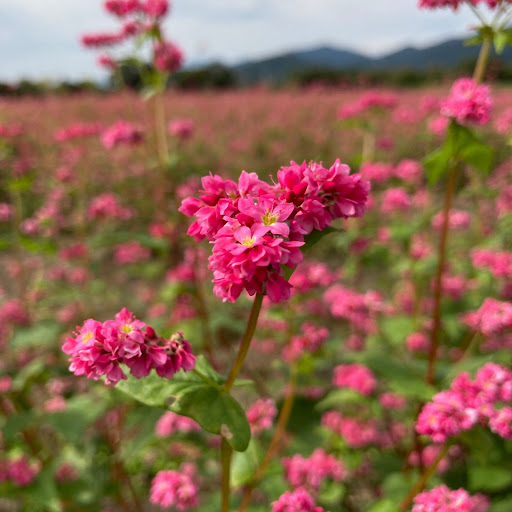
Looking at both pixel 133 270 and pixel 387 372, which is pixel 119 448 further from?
pixel 133 270

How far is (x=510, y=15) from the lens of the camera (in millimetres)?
1750

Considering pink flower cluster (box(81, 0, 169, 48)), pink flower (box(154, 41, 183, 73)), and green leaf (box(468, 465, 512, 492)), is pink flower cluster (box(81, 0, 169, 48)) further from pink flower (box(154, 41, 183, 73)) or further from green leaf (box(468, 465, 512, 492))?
green leaf (box(468, 465, 512, 492))

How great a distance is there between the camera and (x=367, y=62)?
55.6m

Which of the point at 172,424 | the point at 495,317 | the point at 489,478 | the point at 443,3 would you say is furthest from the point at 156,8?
the point at 489,478

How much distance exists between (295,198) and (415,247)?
262 cm

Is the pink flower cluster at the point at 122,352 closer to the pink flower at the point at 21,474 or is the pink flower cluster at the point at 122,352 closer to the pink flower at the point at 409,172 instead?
the pink flower at the point at 21,474

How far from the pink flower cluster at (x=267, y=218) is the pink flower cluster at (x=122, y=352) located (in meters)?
0.16

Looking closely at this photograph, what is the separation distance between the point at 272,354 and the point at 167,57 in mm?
2512

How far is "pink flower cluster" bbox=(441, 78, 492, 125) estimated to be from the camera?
5.83 feet

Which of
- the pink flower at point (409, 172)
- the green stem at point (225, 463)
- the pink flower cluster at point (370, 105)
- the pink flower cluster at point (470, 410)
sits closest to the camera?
the green stem at point (225, 463)

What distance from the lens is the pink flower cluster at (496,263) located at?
8.34ft

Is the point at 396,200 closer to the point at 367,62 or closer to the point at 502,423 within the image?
the point at 502,423

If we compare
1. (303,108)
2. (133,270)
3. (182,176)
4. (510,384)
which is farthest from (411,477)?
(303,108)

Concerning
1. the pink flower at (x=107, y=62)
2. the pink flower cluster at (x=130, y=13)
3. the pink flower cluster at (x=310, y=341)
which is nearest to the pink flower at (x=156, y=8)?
the pink flower cluster at (x=130, y=13)
